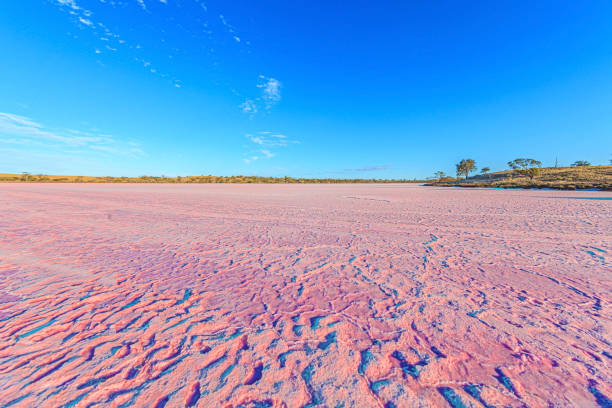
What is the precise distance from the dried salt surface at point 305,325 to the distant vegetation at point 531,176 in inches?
1506

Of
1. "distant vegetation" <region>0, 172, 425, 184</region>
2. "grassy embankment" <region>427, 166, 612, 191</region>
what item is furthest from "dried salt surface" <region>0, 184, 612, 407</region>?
"distant vegetation" <region>0, 172, 425, 184</region>

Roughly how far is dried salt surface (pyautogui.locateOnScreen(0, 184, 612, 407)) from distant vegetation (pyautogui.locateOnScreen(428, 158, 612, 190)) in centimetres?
3826

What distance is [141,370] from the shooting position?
190 cm

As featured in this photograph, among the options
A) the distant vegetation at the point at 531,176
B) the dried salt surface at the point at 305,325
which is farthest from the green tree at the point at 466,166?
the dried salt surface at the point at 305,325

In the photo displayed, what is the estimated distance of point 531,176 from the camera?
4756 cm

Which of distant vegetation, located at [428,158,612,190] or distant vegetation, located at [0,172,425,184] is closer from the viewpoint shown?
distant vegetation, located at [428,158,612,190]

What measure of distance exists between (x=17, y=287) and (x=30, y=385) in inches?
101

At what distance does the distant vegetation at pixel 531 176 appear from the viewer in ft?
119

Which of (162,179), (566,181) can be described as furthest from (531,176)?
(162,179)

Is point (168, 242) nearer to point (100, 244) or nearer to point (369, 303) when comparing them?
point (100, 244)

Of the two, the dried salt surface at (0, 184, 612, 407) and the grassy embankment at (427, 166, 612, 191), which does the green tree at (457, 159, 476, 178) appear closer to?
the grassy embankment at (427, 166, 612, 191)

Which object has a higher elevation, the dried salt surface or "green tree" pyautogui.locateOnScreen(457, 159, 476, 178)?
"green tree" pyautogui.locateOnScreen(457, 159, 476, 178)

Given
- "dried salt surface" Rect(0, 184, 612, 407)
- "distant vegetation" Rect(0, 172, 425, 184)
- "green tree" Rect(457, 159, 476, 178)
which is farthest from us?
"green tree" Rect(457, 159, 476, 178)

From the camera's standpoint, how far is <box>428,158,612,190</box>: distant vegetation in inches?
1422
